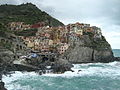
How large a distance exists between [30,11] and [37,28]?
43080 millimetres

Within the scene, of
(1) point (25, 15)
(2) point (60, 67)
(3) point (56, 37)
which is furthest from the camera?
(1) point (25, 15)

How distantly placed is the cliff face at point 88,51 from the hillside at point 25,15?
116 ft

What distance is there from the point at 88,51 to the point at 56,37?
45.5ft

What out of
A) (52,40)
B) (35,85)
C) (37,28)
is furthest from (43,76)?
(37,28)

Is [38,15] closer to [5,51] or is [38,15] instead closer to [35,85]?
[5,51]

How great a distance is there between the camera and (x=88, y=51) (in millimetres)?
102875

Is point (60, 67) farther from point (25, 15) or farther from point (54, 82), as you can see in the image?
point (25, 15)

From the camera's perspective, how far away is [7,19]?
14038 centimetres

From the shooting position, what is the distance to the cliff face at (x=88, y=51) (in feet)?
320

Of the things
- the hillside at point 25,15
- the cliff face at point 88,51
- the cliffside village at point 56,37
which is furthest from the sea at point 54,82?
the hillside at point 25,15

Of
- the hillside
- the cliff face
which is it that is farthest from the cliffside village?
the hillside

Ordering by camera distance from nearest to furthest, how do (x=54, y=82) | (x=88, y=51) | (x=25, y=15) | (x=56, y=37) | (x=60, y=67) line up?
(x=54, y=82), (x=60, y=67), (x=88, y=51), (x=56, y=37), (x=25, y=15)

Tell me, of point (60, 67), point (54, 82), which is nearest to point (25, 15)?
point (60, 67)

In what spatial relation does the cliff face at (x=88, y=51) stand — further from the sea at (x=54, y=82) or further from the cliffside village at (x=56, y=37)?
the sea at (x=54, y=82)
